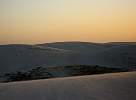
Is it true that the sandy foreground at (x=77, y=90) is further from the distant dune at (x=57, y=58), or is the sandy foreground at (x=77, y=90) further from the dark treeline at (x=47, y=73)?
the distant dune at (x=57, y=58)

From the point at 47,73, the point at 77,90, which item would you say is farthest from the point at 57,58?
the point at 77,90

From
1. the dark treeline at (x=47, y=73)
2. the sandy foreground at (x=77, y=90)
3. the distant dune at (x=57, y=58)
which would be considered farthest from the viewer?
the distant dune at (x=57, y=58)

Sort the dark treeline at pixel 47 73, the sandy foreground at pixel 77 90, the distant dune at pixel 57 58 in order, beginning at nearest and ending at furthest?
1. the sandy foreground at pixel 77 90
2. the dark treeline at pixel 47 73
3. the distant dune at pixel 57 58

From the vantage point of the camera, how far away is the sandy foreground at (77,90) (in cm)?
256

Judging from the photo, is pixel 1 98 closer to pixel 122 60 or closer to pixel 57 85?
pixel 57 85

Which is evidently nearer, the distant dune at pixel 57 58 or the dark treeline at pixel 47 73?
the dark treeline at pixel 47 73

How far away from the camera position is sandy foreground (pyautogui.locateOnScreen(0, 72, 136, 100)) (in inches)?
101

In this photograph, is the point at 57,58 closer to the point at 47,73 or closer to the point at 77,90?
the point at 47,73

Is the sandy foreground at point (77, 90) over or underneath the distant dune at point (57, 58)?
over

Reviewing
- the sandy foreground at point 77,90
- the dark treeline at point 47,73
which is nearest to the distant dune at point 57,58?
the dark treeline at point 47,73

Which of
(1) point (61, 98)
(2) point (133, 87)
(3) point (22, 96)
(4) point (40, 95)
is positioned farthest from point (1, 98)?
(2) point (133, 87)

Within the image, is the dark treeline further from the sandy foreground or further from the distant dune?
the sandy foreground

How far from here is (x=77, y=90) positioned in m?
2.81

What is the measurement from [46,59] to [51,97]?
7.27m
